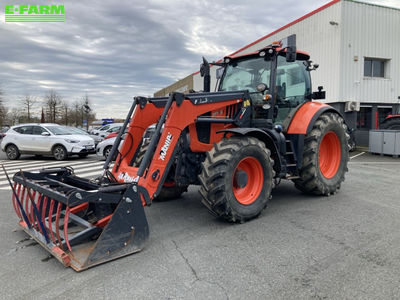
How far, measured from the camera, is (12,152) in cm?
1399

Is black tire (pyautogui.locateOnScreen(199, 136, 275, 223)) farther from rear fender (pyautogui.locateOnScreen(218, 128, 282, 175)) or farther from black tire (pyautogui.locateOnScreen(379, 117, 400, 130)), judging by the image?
black tire (pyautogui.locateOnScreen(379, 117, 400, 130))

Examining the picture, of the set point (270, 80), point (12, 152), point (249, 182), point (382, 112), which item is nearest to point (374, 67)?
point (382, 112)

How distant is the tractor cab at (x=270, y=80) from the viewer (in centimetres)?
533

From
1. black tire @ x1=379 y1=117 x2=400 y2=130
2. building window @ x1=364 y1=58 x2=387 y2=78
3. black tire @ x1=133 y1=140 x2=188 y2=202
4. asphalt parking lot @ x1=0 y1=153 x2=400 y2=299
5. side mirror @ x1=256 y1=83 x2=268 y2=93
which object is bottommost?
asphalt parking lot @ x1=0 y1=153 x2=400 y2=299

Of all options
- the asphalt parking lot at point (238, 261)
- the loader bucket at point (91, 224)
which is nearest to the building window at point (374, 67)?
the asphalt parking lot at point (238, 261)

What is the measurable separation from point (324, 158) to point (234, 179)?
3026 mm

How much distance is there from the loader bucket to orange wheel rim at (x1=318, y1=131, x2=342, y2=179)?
439cm

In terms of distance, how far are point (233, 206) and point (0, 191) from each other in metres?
5.92

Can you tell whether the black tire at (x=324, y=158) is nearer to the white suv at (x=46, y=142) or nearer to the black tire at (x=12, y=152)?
the white suv at (x=46, y=142)

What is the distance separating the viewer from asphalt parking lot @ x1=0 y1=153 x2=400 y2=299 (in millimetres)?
2711

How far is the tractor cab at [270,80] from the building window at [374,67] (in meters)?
11.5

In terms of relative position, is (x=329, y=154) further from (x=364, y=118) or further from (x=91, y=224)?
(x=364, y=118)

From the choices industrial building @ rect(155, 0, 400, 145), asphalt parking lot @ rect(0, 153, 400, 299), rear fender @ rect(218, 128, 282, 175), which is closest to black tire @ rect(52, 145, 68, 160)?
industrial building @ rect(155, 0, 400, 145)

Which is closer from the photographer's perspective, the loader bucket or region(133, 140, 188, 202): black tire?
the loader bucket
